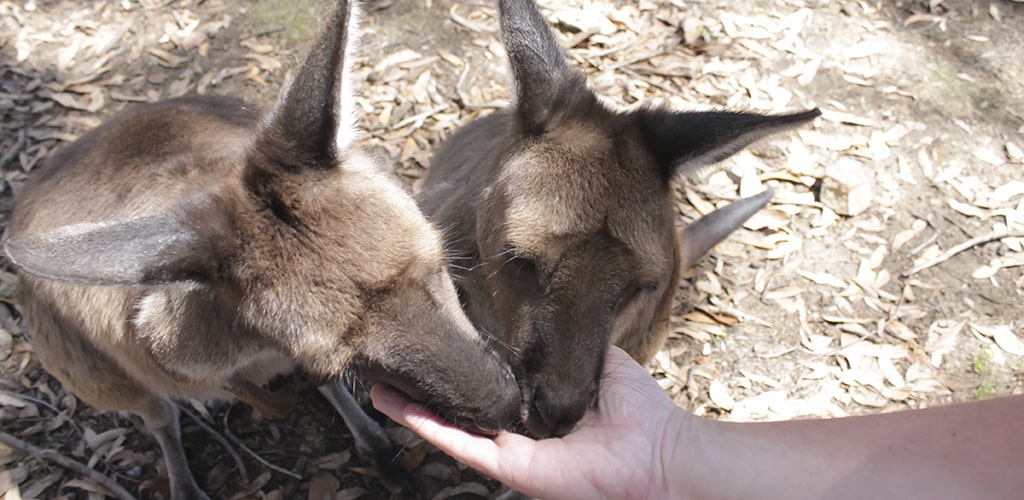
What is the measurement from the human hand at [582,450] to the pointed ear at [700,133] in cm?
92

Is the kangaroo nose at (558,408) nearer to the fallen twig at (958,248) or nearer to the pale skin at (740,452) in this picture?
the pale skin at (740,452)

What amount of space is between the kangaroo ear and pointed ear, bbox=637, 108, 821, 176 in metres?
1.56

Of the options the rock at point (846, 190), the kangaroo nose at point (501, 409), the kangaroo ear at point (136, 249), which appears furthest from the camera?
the rock at point (846, 190)

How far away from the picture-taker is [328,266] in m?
2.20

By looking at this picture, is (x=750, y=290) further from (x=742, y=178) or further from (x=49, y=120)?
(x=49, y=120)

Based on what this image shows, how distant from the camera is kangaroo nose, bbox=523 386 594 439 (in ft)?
8.03

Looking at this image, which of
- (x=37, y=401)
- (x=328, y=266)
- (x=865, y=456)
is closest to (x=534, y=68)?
(x=328, y=266)

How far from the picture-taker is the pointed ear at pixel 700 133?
8.41 feet

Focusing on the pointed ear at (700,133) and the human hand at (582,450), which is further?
the pointed ear at (700,133)

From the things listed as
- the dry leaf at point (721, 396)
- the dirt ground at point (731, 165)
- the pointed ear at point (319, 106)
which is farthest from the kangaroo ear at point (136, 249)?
the dry leaf at point (721, 396)

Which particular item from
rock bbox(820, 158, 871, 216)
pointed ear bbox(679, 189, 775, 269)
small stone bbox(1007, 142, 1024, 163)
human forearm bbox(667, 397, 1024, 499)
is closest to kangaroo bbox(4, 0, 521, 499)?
human forearm bbox(667, 397, 1024, 499)

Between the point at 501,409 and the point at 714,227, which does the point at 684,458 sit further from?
the point at 714,227

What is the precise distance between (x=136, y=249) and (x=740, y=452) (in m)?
1.98

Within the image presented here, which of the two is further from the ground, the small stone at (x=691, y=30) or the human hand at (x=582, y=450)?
the human hand at (x=582, y=450)
